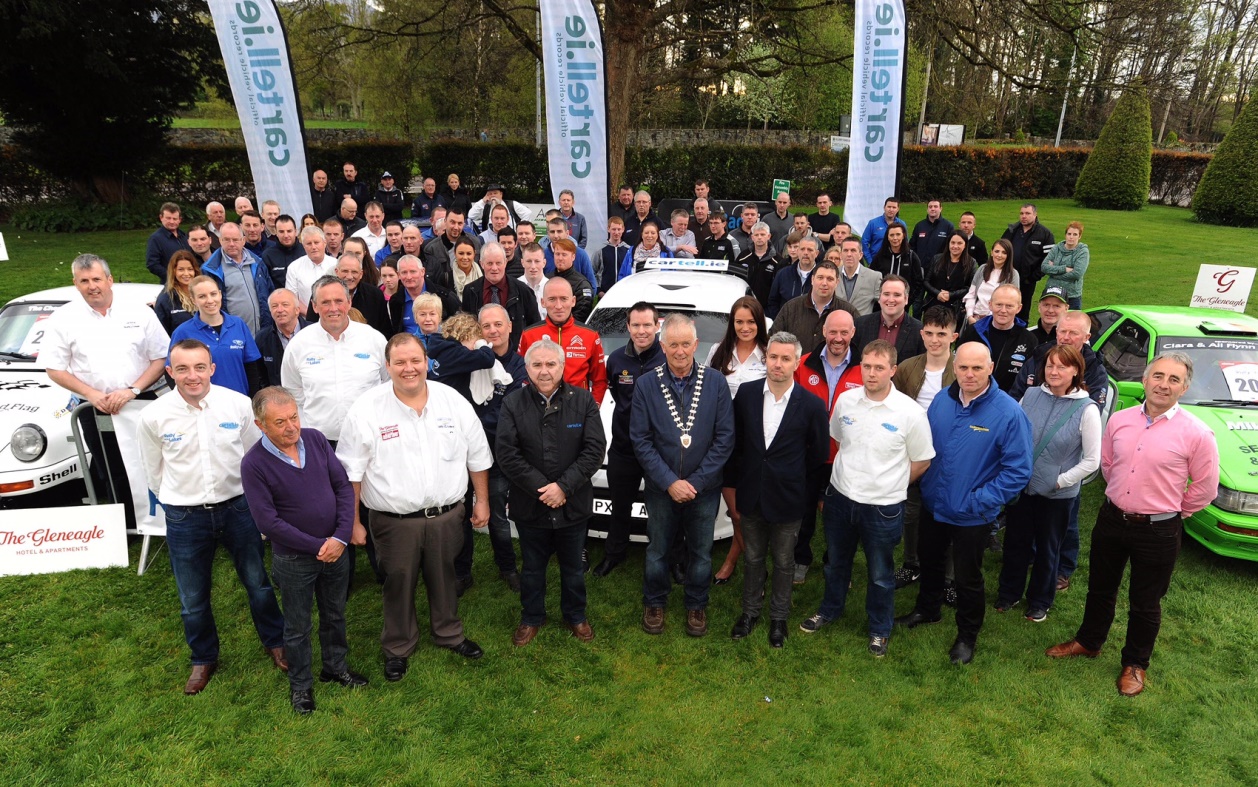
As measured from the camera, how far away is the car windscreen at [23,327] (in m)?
6.32

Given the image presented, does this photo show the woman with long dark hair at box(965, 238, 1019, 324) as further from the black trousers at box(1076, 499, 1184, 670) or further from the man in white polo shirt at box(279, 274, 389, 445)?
the man in white polo shirt at box(279, 274, 389, 445)

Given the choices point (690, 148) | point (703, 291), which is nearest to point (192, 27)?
point (690, 148)

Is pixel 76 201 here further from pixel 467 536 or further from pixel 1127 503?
pixel 1127 503

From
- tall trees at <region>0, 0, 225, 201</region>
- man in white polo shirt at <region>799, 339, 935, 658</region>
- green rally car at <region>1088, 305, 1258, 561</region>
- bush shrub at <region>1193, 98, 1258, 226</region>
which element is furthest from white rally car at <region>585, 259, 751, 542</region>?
bush shrub at <region>1193, 98, 1258, 226</region>

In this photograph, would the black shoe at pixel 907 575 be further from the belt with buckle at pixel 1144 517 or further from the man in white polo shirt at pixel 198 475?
the man in white polo shirt at pixel 198 475

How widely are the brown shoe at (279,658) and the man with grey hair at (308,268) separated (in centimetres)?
347

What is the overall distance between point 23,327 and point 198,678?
4371 mm

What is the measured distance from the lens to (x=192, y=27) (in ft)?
59.2

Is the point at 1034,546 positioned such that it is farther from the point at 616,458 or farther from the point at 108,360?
the point at 108,360

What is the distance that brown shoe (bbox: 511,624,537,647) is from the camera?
14.9 ft

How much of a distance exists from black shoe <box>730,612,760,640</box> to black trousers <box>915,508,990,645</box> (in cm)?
115

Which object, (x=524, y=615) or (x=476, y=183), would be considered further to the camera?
(x=476, y=183)

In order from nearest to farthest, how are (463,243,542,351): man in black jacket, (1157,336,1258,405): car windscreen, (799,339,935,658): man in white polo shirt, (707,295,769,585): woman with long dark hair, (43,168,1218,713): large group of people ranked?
(43,168,1218,713): large group of people < (799,339,935,658): man in white polo shirt < (707,295,769,585): woman with long dark hair < (463,243,542,351): man in black jacket < (1157,336,1258,405): car windscreen

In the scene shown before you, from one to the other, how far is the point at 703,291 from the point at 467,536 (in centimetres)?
315
